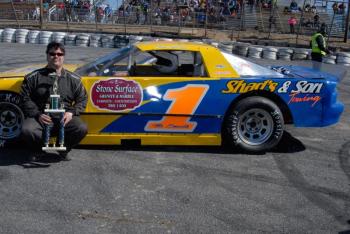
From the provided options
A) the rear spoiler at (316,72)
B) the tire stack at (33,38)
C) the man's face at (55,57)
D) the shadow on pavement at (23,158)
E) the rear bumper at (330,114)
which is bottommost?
the shadow on pavement at (23,158)

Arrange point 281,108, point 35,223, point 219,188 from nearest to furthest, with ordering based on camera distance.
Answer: point 35,223 → point 219,188 → point 281,108

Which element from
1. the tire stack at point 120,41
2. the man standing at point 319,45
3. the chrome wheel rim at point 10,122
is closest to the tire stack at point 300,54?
the man standing at point 319,45

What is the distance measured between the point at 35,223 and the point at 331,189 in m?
2.91

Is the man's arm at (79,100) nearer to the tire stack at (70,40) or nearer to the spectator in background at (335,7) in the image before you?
the tire stack at (70,40)

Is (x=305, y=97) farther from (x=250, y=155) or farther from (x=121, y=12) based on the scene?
(x=121, y=12)

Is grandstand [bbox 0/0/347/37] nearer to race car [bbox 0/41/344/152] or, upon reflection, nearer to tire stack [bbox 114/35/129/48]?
tire stack [bbox 114/35/129/48]

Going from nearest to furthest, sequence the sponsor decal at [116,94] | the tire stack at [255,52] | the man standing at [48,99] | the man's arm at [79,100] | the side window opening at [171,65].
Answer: the man standing at [48,99] < the man's arm at [79,100] < the sponsor decal at [116,94] < the side window opening at [171,65] < the tire stack at [255,52]

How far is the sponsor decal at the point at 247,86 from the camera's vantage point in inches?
224

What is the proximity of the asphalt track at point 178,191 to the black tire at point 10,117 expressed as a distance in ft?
0.59

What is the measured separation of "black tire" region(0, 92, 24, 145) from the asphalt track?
18 centimetres

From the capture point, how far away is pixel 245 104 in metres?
5.70

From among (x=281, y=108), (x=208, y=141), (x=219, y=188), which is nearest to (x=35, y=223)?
(x=219, y=188)

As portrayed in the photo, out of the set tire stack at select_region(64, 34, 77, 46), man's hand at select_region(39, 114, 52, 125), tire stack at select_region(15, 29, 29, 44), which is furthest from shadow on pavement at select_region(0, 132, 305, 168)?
tire stack at select_region(15, 29, 29, 44)

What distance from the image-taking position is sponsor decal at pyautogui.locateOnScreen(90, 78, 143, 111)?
5.53 meters
